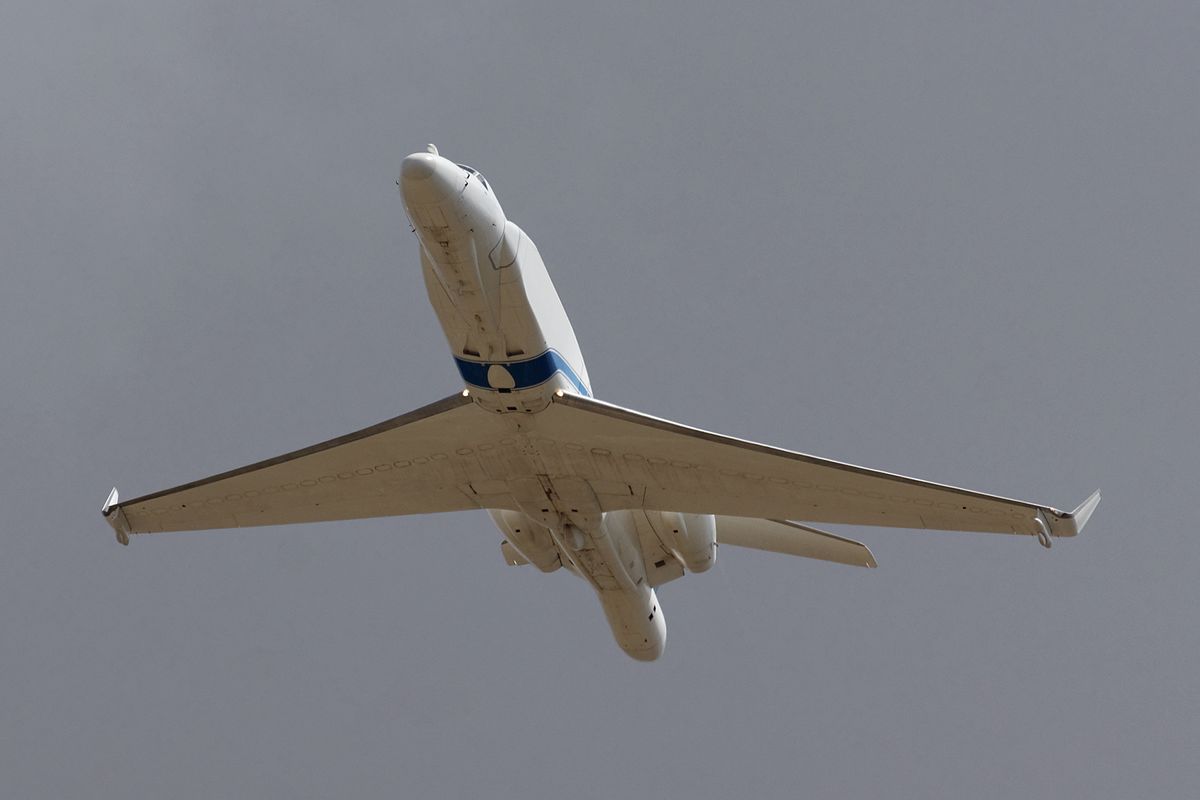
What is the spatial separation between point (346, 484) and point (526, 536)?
13.9 ft

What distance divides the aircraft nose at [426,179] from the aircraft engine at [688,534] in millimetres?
11047

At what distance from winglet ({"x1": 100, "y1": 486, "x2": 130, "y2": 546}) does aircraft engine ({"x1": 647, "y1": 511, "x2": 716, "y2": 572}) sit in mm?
11914

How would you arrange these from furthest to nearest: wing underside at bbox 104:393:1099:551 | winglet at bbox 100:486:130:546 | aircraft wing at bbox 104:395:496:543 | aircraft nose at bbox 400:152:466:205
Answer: winglet at bbox 100:486:130:546
aircraft wing at bbox 104:395:496:543
wing underside at bbox 104:393:1099:551
aircraft nose at bbox 400:152:466:205

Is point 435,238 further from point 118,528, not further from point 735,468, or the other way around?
point 118,528

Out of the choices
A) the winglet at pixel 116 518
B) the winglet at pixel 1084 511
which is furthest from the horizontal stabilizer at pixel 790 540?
the winglet at pixel 116 518

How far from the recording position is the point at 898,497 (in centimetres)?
3250

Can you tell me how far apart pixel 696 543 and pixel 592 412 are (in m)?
6.48

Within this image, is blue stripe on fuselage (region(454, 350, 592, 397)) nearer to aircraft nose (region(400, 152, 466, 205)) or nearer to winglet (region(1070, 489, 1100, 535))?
aircraft nose (region(400, 152, 466, 205))

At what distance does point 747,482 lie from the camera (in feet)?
→ 110

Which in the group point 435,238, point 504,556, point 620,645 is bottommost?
point 620,645

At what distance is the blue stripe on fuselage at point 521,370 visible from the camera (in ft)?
103

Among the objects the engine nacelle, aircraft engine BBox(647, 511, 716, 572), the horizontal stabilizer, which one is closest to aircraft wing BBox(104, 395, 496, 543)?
aircraft engine BBox(647, 511, 716, 572)

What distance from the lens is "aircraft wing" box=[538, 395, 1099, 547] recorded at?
31828 millimetres

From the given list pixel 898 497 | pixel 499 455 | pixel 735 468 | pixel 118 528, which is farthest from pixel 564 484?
pixel 118 528
